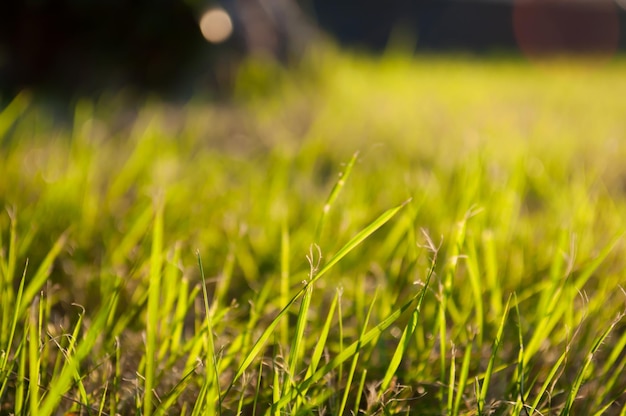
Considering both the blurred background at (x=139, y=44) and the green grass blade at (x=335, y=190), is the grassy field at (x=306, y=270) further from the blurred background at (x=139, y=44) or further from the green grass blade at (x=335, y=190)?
the blurred background at (x=139, y=44)

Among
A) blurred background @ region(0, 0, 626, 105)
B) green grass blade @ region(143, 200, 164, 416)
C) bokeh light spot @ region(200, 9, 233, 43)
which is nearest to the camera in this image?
green grass blade @ region(143, 200, 164, 416)

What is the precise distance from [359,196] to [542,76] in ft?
12.3

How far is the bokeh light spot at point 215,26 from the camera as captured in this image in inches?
85.2

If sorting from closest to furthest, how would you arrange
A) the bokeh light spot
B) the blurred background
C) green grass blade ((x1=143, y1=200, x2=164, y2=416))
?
green grass blade ((x1=143, y1=200, x2=164, y2=416))
the blurred background
the bokeh light spot

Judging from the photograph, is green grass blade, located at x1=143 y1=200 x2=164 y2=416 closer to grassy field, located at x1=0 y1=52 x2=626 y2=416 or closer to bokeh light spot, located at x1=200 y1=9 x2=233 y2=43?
grassy field, located at x1=0 y1=52 x2=626 y2=416

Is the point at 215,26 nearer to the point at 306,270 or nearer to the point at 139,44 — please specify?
the point at 139,44

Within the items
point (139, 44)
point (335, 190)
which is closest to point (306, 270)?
point (335, 190)

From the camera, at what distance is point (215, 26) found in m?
2.24

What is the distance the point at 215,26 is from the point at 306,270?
155 cm

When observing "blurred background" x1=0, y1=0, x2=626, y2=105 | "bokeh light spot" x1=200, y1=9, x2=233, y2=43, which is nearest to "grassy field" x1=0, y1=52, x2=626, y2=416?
"blurred background" x1=0, y1=0, x2=626, y2=105

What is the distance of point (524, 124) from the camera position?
2.16 meters

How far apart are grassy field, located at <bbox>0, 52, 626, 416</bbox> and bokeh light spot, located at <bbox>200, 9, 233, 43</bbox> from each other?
361 mm

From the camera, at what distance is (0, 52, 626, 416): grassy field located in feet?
1.98

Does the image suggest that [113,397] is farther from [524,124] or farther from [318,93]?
[318,93]
